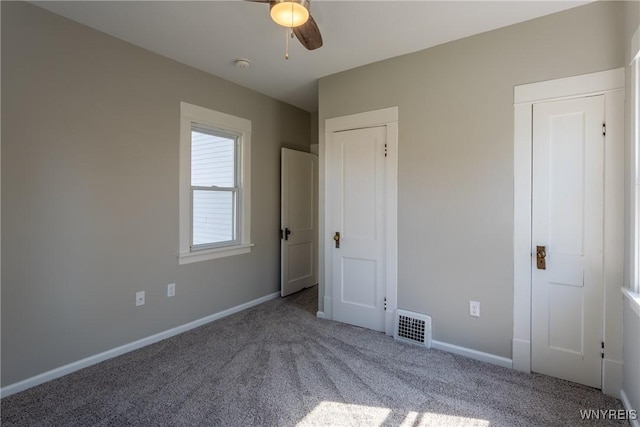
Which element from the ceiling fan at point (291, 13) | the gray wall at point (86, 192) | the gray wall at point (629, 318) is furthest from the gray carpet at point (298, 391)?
the ceiling fan at point (291, 13)

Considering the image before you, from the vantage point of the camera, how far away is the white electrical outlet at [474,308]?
8.45 ft

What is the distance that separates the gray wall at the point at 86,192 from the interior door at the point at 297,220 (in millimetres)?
1096

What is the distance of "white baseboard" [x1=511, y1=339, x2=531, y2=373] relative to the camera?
2.36 metres

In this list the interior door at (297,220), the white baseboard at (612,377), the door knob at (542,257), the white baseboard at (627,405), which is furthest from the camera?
the interior door at (297,220)

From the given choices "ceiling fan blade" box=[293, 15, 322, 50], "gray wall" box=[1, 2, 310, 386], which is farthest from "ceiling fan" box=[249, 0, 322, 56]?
"gray wall" box=[1, 2, 310, 386]

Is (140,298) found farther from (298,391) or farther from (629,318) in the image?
(629,318)

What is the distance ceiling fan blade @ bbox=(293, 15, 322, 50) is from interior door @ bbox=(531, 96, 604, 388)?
1.66m

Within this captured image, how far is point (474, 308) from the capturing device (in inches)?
102

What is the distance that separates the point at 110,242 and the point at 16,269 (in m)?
0.58

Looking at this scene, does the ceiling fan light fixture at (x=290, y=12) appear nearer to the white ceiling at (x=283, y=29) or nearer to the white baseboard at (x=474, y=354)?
the white ceiling at (x=283, y=29)

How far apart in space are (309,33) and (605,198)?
220 cm

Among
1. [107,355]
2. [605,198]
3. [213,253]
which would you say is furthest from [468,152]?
[107,355]

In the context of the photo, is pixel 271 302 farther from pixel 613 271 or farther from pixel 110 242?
pixel 613 271

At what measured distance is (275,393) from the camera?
2098 millimetres
